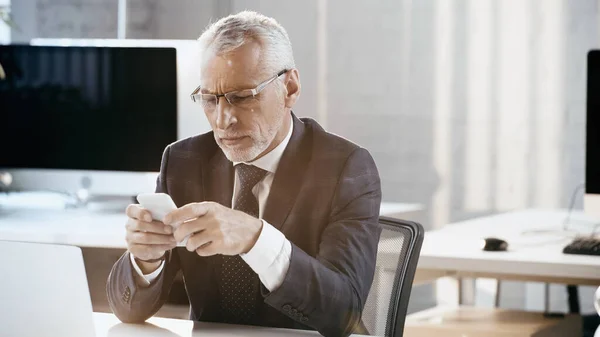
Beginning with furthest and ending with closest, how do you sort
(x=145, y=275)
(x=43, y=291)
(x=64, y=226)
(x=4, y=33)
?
(x=4, y=33)
(x=64, y=226)
(x=145, y=275)
(x=43, y=291)

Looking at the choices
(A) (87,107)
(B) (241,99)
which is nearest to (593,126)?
(B) (241,99)

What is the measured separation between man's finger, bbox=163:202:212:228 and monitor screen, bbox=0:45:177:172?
1.66m

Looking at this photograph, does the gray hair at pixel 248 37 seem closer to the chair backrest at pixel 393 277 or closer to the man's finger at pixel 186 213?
the chair backrest at pixel 393 277

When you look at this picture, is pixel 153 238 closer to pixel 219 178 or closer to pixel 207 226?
pixel 207 226

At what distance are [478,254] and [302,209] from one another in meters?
0.92

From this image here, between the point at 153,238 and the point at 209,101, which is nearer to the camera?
the point at 153,238

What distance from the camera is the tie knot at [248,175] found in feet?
6.25

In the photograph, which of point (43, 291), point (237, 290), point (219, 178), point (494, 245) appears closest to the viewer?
point (43, 291)

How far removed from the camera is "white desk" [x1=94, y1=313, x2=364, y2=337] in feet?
4.91

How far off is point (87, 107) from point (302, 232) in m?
1.53

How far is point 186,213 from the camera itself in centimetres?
140

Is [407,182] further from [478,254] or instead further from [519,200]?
[478,254]

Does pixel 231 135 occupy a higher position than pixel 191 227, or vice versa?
pixel 231 135

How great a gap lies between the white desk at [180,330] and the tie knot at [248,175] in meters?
0.39
